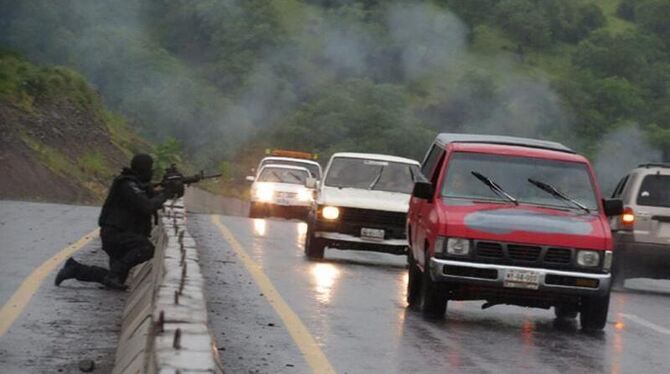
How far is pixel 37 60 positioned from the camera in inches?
3413

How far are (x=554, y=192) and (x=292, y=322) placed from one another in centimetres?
327

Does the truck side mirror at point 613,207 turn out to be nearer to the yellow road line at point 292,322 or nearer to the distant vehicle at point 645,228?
the yellow road line at point 292,322

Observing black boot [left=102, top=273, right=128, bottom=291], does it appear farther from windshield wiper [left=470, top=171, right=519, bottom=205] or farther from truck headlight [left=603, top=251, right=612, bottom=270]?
truck headlight [left=603, top=251, right=612, bottom=270]

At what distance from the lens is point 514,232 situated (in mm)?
15945

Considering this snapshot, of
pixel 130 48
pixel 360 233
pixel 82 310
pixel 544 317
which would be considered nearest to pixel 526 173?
pixel 544 317

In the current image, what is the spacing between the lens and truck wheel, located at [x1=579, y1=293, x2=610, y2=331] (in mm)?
16188

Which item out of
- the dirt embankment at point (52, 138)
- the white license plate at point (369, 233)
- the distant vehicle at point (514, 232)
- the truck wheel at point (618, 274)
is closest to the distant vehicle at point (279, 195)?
the dirt embankment at point (52, 138)

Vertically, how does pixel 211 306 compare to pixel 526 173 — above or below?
below

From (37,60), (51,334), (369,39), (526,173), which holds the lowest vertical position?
(51,334)

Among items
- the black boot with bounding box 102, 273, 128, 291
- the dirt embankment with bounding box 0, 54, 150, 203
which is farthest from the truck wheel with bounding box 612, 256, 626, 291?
the dirt embankment with bounding box 0, 54, 150, 203

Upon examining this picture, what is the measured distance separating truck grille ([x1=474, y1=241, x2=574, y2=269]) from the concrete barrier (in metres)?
2.80

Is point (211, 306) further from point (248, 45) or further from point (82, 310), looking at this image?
point (248, 45)

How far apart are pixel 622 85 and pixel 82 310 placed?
114184 mm

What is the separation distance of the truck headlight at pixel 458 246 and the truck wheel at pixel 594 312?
4.44 feet
